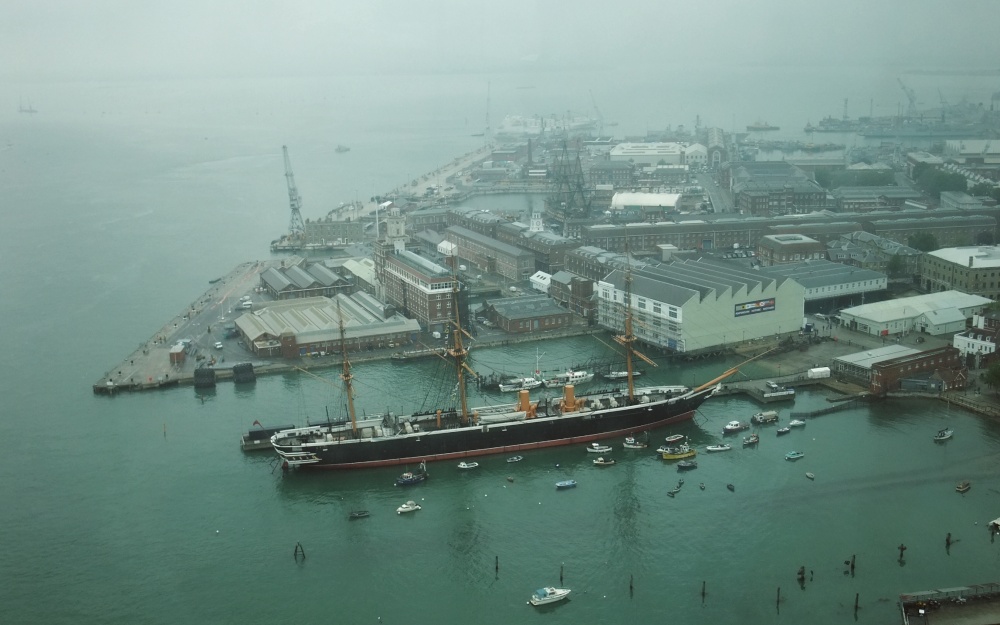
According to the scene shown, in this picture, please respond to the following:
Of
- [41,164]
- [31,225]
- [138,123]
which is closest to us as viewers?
[31,225]

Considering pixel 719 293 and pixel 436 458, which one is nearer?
pixel 436 458

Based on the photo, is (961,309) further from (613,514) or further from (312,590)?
(312,590)

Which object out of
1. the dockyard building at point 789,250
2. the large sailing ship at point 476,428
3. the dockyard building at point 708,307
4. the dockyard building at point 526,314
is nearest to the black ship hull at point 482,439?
the large sailing ship at point 476,428

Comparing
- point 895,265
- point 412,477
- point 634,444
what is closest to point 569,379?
point 634,444

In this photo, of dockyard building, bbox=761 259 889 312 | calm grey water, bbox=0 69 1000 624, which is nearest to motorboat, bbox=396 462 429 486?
calm grey water, bbox=0 69 1000 624

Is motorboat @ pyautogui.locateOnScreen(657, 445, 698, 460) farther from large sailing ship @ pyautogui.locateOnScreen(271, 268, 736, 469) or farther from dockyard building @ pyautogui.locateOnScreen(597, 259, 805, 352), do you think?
dockyard building @ pyautogui.locateOnScreen(597, 259, 805, 352)

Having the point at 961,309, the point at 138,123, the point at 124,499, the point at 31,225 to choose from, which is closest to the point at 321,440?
the point at 124,499
